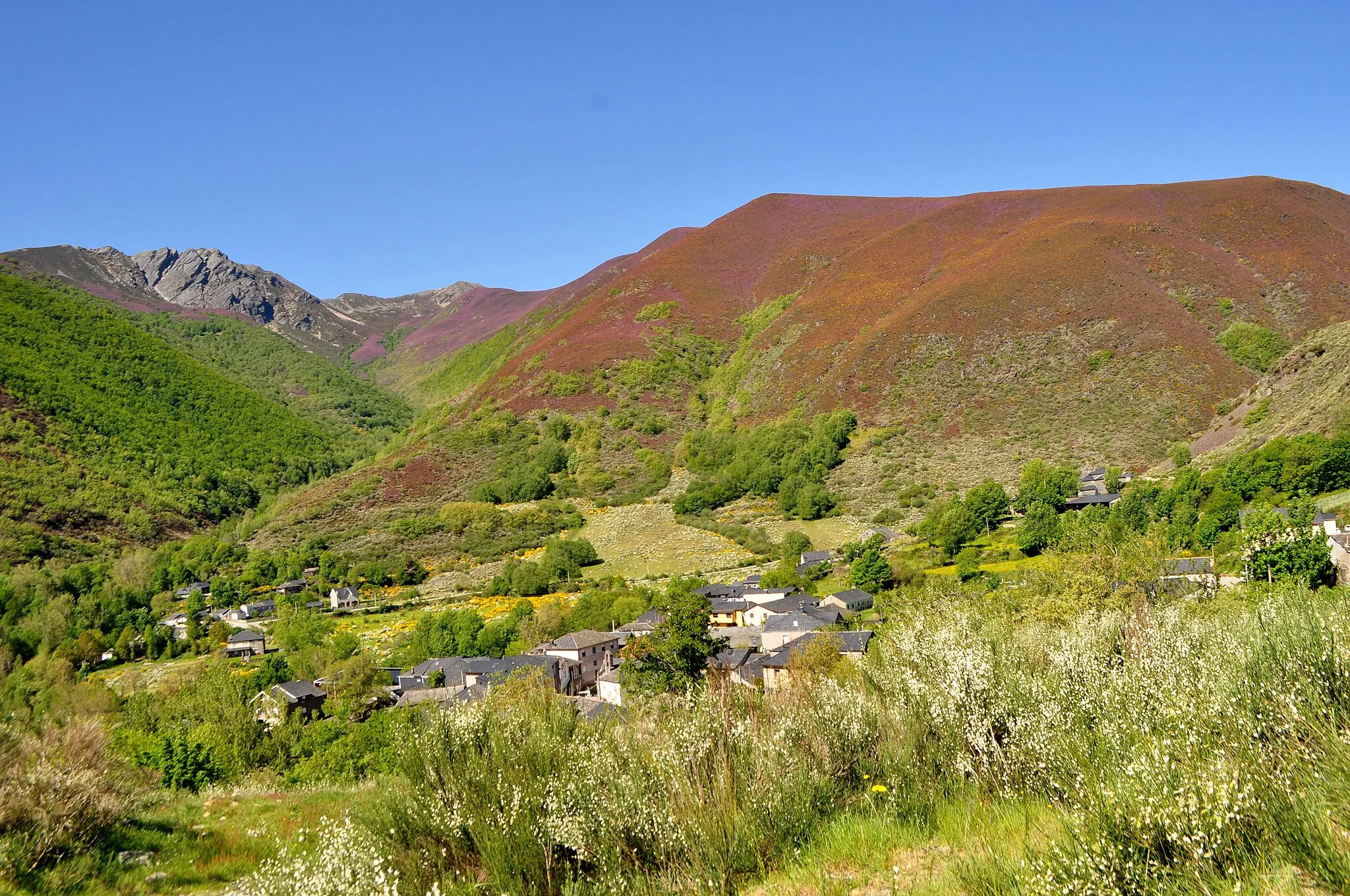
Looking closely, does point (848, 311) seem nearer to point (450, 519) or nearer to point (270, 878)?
point (450, 519)

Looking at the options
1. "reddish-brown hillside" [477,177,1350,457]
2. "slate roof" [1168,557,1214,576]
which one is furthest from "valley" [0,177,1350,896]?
"slate roof" [1168,557,1214,576]

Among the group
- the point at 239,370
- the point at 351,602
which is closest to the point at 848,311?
the point at 351,602

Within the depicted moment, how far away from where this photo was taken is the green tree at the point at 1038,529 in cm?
3906

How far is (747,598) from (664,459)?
34931 mm

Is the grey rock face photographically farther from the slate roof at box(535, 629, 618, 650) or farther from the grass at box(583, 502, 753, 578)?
the slate roof at box(535, 629, 618, 650)

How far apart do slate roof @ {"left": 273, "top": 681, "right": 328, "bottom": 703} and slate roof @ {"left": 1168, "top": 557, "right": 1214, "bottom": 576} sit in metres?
30.7

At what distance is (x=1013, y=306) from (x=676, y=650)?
6029 cm

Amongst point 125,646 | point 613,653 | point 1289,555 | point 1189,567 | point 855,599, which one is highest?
point 1289,555

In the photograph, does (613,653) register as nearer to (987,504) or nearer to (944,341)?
(987,504)

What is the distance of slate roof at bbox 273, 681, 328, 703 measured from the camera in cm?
3092

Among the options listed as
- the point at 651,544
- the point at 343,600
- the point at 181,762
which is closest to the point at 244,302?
the point at 343,600

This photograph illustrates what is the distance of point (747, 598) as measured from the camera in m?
40.2

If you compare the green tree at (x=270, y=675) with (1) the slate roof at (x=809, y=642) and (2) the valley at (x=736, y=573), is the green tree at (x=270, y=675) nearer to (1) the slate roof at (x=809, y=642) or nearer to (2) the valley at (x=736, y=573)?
(2) the valley at (x=736, y=573)

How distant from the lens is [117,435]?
78875 millimetres
